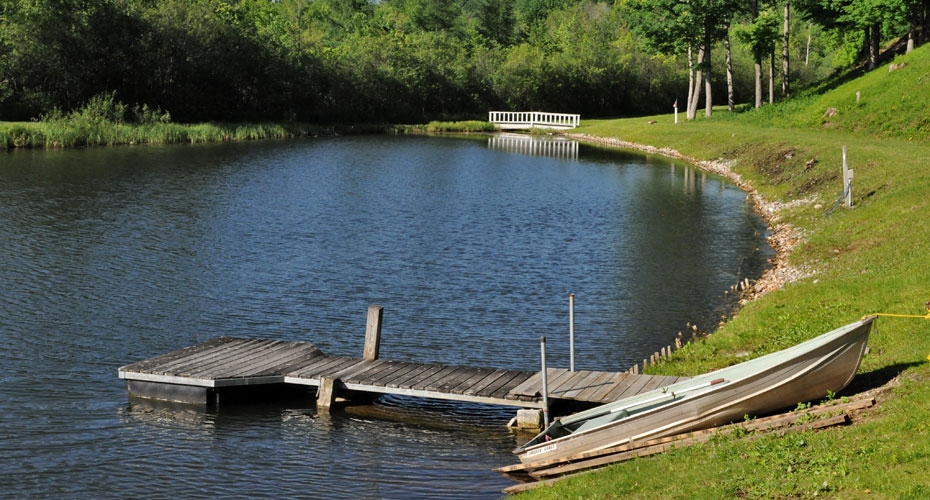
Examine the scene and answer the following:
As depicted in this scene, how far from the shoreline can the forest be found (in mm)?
17094

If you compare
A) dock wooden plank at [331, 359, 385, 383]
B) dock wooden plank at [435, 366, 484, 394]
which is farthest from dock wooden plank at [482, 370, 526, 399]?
dock wooden plank at [331, 359, 385, 383]

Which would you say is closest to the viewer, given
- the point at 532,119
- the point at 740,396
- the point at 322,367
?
the point at 740,396

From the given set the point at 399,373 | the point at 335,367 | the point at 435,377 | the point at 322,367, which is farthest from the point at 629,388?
the point at 322,367

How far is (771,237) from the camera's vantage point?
118 feet

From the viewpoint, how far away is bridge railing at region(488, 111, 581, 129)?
359ft

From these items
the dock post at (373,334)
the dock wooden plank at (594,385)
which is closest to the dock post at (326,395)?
the dock post at (373,334)

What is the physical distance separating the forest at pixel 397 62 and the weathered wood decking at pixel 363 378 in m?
55.4

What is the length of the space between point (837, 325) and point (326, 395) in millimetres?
9921

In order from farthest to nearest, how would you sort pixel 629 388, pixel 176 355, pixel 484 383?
→ pixel 176 355
pixel 484 383
pixel 629 388

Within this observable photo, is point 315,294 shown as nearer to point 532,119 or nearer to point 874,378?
point 874,378

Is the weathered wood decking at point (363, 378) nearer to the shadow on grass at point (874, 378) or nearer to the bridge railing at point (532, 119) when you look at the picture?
the shadow on grass at point (874, 378)

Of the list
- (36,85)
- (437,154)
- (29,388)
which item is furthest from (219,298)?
(36,85)

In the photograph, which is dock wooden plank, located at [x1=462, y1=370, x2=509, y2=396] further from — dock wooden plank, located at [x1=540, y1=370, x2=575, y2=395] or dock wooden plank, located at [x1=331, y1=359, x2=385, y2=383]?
dock wooden plank, located at [x1=331, y1=359, x2=385, y2=383]

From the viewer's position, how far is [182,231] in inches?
1494
